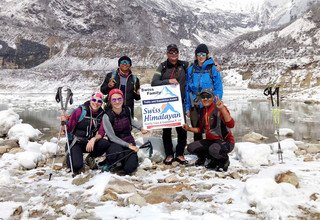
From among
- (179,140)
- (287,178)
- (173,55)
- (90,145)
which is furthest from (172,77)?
(287,178)

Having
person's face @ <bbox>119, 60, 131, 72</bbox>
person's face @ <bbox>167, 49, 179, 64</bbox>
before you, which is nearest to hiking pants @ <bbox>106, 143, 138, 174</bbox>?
person's face @ <bbox>119, 60, 131, 72</bbox>

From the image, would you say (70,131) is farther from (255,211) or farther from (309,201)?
(309,201)

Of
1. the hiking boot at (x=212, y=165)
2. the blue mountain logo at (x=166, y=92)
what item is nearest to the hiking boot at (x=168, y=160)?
the hiking boot at (x=212, y=165)

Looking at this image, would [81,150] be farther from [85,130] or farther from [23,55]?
[23,55]

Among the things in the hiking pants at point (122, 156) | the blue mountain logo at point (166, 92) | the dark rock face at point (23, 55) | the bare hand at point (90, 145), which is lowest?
the hiking pants at point (122, 156)

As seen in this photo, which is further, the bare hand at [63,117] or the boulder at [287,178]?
the bare hand at [63,117]

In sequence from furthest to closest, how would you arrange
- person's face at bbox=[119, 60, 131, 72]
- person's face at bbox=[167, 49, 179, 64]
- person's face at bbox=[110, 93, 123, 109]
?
person's face at bbox=[119, 60, 131, 72] → person's face at bbox=[167, 49, 179, 64] → person's face at bbox=[110, 93, 123, 109]

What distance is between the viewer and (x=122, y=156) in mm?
6395

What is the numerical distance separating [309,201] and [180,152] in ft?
10.3

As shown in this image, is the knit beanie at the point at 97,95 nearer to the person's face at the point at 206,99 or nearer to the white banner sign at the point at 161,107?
the white banner sign at the point at 161,107

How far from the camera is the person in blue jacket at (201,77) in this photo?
653 cm

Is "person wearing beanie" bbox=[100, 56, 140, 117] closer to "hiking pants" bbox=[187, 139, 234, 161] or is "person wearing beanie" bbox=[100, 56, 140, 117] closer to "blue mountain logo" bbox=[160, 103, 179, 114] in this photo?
"blue mountain logo" bbox=[160, 103, 179, 114]

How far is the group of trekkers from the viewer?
631cm

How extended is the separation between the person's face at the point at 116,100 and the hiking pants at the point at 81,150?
701 millimetres
